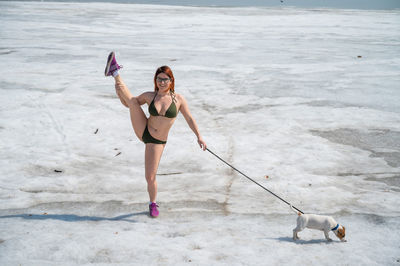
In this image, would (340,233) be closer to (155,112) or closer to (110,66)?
(155,112)

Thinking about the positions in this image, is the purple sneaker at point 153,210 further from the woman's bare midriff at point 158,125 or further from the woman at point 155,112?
the woman's bare midriff at point 158,125

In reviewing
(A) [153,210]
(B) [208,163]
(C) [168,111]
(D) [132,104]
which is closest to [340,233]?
(A) [153,210]

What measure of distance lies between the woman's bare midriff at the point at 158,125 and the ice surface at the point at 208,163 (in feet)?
2.55

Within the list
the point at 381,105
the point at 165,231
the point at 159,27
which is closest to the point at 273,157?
the point at 165,231

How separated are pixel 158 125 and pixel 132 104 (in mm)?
293

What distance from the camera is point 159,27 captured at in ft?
60.6

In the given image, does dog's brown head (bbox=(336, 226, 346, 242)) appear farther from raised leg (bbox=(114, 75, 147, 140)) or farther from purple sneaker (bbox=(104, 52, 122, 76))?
purple sneaker (bbox=(104, 52, 122, 76))

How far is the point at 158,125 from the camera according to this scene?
3594 mm

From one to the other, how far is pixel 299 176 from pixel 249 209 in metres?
1.03

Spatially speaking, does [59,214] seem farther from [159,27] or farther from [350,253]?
[159,27]

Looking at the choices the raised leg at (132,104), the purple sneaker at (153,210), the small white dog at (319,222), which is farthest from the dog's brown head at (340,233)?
the raised leg at (132,104)

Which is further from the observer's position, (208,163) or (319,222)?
Answer: (208,163)

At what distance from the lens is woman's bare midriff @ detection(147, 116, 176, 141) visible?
141 inches

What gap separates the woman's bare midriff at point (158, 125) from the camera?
359cm
